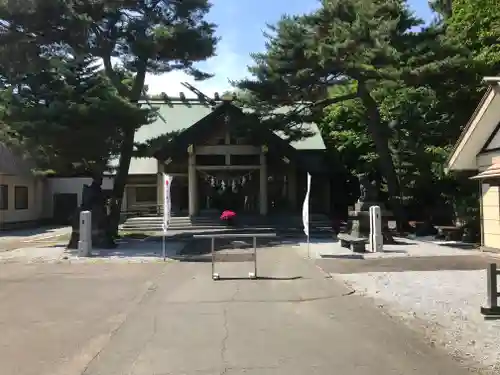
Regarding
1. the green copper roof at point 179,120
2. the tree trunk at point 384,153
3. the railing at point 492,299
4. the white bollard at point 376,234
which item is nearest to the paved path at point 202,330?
the railing at point 492,299

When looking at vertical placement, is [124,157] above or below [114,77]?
below

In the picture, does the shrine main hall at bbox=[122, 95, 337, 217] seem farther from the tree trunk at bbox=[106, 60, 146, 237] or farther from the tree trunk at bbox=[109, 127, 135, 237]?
the tree trunk at bbox=[109, 127, 135, 237]

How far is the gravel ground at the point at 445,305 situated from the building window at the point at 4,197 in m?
23.6

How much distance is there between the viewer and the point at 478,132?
16.6 m

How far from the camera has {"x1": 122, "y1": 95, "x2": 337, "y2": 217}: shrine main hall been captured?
94.6ft

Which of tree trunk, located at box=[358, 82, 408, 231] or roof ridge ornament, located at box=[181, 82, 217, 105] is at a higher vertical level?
roof ridge ornament, located at box=[181, 82, 217, 105]

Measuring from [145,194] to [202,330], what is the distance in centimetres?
2688

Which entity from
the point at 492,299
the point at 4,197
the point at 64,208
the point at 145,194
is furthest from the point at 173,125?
the point at 492,299

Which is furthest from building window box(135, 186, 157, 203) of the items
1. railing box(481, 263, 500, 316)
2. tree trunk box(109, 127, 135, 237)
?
railing box(481, 263, 500, 316)

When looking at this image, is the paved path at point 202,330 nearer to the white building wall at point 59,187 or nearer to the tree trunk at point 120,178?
the tree trunk at point 120,178

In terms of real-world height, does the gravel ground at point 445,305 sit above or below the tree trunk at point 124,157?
below

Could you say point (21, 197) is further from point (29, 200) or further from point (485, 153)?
point (485, 153)

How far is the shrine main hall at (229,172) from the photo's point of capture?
28.8m

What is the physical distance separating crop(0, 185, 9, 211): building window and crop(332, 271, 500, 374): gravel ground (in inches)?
928
